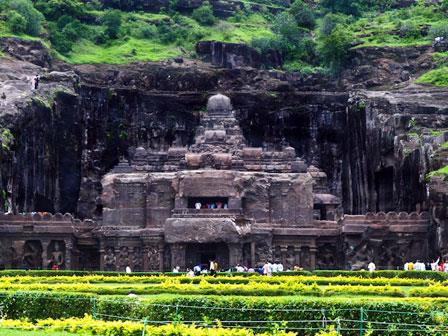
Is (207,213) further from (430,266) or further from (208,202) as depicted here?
(430,266)

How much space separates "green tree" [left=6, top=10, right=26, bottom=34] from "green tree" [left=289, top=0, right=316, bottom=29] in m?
30.3

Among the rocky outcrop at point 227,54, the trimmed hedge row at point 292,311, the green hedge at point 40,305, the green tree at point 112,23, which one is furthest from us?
the green tree at point 112,23

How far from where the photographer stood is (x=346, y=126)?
230ft

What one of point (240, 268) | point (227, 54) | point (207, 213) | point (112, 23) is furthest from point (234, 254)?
point (112, 23)

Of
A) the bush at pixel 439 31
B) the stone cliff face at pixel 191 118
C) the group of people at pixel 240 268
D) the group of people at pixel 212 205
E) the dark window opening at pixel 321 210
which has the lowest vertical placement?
the group of people at pixel 240 268

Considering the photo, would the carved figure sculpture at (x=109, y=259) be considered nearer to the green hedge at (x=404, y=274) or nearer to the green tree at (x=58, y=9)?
the green hedge at (x=404, y=274)

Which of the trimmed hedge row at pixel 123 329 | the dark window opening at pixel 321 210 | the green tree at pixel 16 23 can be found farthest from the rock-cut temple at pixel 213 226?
the trimmed hedge row at pixel 123 329

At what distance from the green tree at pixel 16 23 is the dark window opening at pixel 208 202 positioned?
93.6 ft

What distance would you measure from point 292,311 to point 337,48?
57381mm

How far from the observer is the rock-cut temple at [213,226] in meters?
53.9

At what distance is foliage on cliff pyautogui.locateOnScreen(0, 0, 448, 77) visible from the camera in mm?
79938

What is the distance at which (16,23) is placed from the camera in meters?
76.9

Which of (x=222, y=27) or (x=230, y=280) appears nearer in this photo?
(x=230, y=280)

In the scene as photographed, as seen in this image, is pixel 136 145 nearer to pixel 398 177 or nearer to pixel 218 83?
pixel 218 83
